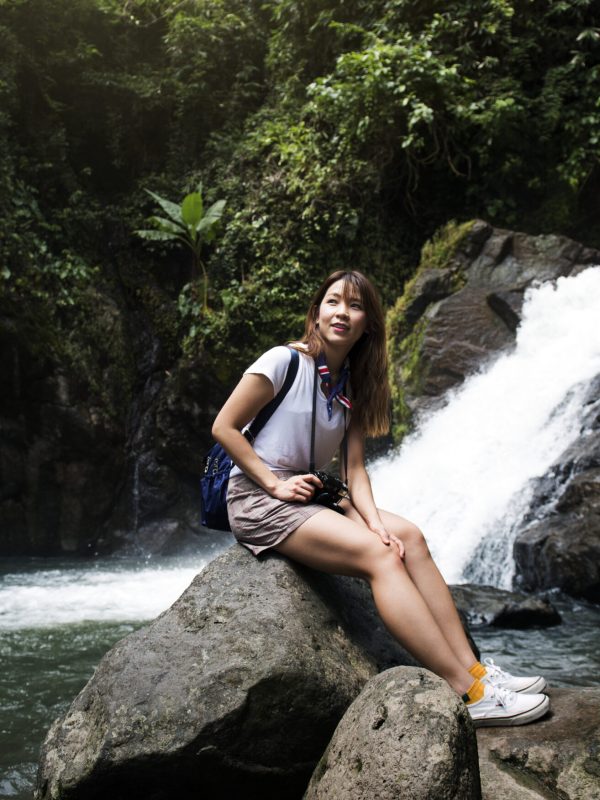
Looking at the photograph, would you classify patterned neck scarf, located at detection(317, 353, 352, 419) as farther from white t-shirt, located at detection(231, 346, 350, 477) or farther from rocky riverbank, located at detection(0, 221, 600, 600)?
rocky riverbank, located at detection(0, 221, 600, 600)

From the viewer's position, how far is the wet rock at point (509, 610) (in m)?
5.32

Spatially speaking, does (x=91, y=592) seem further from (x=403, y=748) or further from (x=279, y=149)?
(x=279, y=149)

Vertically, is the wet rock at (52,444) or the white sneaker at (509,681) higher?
the white sneaker at (509,681)

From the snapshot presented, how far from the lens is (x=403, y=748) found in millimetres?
2094

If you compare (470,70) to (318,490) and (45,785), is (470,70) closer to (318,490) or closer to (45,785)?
(318,490)

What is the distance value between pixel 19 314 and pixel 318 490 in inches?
310

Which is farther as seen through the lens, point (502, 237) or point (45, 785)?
point (502, 237)

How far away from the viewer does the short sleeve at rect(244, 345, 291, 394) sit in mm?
2998

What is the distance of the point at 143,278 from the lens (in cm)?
1187

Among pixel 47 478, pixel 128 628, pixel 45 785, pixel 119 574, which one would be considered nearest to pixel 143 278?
pixel 47 478

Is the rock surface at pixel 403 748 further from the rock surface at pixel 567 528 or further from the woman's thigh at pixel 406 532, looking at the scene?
the rock surface at pixel 567 528

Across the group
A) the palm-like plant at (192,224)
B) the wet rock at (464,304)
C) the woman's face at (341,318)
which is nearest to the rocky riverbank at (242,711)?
the woman's face at (341,318)

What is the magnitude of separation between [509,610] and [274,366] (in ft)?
10.9

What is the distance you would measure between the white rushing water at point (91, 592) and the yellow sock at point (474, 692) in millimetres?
3775
